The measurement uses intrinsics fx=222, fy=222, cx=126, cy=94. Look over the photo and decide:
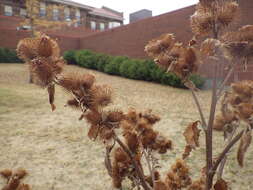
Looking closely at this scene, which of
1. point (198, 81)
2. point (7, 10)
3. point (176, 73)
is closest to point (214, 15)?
point (176, 73)

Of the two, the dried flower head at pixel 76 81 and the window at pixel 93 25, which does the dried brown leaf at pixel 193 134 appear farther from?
the window at pixel 93 25

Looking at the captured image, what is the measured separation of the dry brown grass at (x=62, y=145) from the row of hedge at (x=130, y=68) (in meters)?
2.77

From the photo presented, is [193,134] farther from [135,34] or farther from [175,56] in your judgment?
[135,34]

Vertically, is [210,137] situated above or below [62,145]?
above

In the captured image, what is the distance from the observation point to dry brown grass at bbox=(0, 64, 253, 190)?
2.59 m

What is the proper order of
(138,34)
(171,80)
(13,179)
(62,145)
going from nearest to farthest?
1. (13,179)
2. (62,145)
3. (171,80)
4. (138,34)

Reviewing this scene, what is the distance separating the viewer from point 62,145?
364cm

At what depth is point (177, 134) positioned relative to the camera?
4.21 m

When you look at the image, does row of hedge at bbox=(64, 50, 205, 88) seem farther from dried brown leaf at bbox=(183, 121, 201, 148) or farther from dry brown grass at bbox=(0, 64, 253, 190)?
dried brown leaf at bbox=(183, 121, 201, 148)

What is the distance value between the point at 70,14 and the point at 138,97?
21.6 m

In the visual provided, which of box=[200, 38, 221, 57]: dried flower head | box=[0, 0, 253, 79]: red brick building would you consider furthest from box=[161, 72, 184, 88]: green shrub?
box=[200, 38, 221, 57]: dried flower head

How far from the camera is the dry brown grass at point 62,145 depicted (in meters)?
2.59

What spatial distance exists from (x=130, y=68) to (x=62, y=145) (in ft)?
28.0

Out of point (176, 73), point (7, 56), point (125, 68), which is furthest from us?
point (7, 56)
